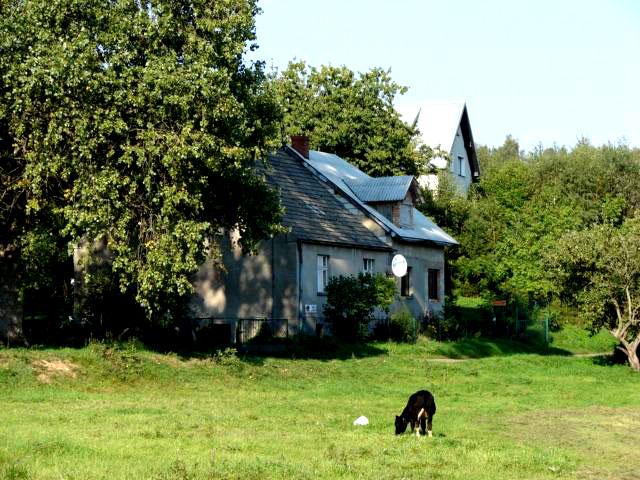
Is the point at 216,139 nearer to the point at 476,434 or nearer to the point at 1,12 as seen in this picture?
the point at 1,12

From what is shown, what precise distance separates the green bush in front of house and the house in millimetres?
1150

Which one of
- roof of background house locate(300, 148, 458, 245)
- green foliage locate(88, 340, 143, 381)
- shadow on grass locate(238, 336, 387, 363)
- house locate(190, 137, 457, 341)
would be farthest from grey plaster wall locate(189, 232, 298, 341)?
green foliage locate(88, 340, 143, 381)

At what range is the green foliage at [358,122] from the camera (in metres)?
62.7

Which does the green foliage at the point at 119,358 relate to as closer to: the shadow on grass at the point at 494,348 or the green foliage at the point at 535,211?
the shadow on grass at the point at 494,348

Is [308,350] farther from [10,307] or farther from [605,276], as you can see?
[10,307]

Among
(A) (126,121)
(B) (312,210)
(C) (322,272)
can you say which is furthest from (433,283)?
(A) (126,121)

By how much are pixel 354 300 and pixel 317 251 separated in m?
3.18

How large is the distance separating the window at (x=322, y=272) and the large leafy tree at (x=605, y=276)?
9867 mm

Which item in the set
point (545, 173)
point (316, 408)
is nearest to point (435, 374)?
point (316, 408)

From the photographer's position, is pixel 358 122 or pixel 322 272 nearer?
pixel 322 272

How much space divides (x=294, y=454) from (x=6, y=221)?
1566 cm

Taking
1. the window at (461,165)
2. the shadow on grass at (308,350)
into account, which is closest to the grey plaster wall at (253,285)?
the shadow on grass at (308,350)

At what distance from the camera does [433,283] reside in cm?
5044

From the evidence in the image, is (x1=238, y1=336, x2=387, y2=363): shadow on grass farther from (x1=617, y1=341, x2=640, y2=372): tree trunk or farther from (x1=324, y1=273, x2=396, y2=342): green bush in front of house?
(x1=617, y1=341, x2=640, y2=372): tree trunk
